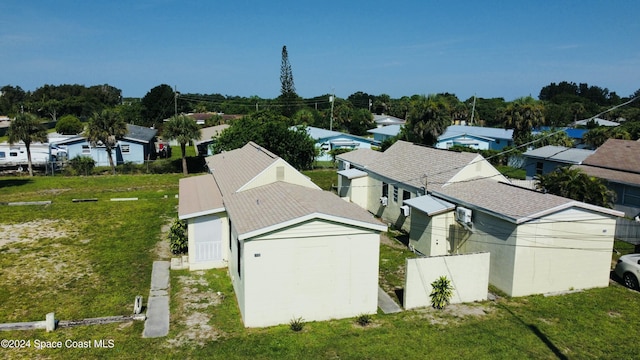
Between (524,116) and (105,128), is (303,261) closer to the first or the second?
(105,128)

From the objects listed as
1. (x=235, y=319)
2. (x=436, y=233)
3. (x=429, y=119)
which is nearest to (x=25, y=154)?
(x=429, y=119)

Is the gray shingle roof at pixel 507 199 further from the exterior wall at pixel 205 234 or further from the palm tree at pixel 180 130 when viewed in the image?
the palm tree at pixel 180 130

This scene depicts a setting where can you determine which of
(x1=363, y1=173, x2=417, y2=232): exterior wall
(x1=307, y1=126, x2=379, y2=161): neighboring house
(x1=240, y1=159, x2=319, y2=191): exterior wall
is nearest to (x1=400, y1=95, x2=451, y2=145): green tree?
(x1=307, y1=126, x2=379, y2=161): neighboring house

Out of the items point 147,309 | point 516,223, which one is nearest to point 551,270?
point 516,223

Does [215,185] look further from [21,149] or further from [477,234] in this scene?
[21,149]

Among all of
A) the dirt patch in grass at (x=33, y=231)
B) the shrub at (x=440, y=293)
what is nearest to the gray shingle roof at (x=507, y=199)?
the shrub at (x=440, y=293)

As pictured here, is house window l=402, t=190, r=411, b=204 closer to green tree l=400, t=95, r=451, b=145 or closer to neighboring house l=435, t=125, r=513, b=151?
green tree l=400, t=95, r=451, b=145
